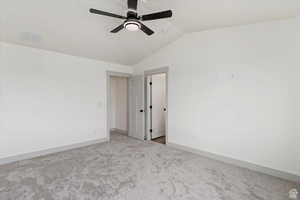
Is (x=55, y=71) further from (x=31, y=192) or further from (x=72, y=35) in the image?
(x=31, y=192)

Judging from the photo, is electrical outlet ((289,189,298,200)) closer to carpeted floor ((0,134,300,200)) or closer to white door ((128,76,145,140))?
carpeted floor ((0,134,300,200))

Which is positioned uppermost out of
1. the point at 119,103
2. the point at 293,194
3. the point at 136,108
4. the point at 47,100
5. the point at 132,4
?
the point at 132,4

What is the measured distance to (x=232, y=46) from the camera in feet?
10.3

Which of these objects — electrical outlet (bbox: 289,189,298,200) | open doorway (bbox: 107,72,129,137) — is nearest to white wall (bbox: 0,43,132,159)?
open doorway (bbox: 107,72,129,137)

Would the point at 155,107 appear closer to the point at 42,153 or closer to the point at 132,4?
the point at 42,153

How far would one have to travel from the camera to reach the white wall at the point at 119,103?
19.4 ft

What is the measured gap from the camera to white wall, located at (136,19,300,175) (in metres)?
2.55

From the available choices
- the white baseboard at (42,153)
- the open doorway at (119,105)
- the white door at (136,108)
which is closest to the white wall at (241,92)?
the white door at (136,108)

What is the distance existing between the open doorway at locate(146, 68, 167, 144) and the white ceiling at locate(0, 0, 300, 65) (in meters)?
1.54

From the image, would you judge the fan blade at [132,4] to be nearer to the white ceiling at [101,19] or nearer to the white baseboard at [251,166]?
the white ceiling at [101,19]

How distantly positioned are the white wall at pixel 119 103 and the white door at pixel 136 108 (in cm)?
51

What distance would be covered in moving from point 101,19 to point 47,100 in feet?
7.69

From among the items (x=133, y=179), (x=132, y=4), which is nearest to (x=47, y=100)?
(x=133, y=179)

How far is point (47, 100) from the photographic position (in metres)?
3.62
